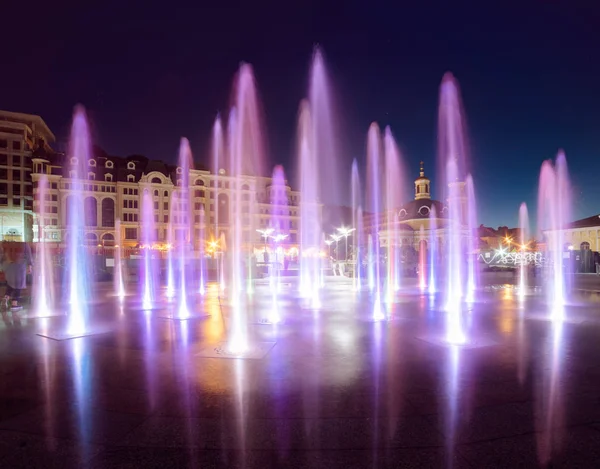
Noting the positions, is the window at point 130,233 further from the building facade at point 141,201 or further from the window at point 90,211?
the window at point 90,211

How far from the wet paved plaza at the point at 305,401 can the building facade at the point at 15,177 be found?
248 feet

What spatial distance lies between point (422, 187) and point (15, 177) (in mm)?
96504

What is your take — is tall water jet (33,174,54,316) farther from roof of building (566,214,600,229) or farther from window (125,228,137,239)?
roof of building (566,214,600,229)

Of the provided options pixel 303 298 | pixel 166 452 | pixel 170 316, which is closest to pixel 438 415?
pixel 166 452

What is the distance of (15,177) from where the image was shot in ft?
234

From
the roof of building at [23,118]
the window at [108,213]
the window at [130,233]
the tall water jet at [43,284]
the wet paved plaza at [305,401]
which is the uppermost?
the roof of building at [23,118]

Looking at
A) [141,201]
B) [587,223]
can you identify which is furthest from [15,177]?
[587,223]

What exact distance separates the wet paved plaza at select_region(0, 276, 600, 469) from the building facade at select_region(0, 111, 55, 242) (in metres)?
75.6

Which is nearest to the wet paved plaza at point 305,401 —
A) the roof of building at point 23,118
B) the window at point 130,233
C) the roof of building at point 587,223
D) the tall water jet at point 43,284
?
the tall water jet at point 43,284

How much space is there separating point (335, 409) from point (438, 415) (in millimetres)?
1157

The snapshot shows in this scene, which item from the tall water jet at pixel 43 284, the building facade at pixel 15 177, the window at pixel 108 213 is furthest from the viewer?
the window at pixel 108 213

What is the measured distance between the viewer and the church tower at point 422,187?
115 metres

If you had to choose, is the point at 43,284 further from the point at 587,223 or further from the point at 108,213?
the point at 587,223

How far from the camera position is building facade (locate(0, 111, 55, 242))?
70000 millimetres
